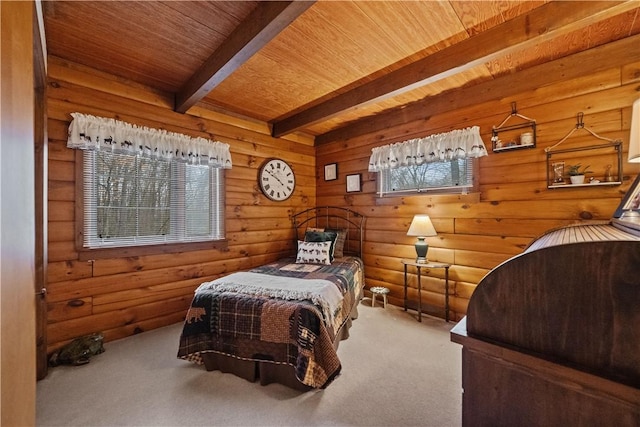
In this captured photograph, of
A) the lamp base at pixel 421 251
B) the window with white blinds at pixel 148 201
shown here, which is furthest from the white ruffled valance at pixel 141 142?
the lamp base at pixel 421 251

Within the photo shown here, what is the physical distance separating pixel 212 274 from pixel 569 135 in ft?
12.9

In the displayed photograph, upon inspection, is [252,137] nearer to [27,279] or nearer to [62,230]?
[62,230]

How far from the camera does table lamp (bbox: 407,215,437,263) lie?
9.75 feet

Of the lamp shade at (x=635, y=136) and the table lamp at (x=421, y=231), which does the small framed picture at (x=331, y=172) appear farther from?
the lamp shade at (x=635, y=136)

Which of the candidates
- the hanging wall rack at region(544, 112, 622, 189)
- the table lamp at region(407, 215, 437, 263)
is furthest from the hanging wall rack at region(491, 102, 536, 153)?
the table lamp at region(407, 215, 437, 263)

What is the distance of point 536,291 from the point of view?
2.27 feet

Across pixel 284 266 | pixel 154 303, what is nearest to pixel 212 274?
pixel 154 303

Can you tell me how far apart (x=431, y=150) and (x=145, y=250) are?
3361 millimetres

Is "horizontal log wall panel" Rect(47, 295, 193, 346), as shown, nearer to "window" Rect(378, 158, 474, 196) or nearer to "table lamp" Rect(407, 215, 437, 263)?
"table lamp" Rect(407, 215, 437, 263)

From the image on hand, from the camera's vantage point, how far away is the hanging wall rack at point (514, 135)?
2.50 m

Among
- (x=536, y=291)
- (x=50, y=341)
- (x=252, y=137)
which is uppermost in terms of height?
(x=252, y=137)

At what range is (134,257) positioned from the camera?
2635 millimetres

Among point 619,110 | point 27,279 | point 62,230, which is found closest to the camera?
point 27,279

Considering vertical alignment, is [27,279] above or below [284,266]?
above
